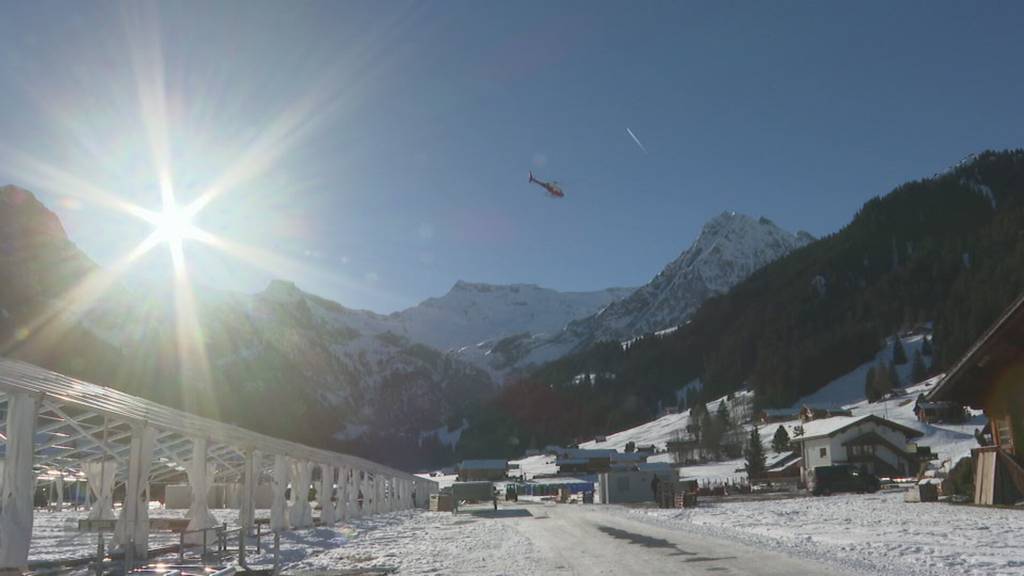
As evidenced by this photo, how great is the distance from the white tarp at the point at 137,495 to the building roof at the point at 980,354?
73.1ft

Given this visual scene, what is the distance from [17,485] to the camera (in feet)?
44.5

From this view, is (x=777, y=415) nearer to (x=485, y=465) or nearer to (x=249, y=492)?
(x=485, y=465)

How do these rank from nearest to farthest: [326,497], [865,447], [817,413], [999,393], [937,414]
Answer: [999,393] → [326,497] → [865,447] → [937,414] → [817,413]

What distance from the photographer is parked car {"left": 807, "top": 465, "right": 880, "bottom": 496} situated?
149 feet

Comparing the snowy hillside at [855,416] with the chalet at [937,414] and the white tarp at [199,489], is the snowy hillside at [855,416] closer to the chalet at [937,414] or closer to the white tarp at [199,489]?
the chalet at [937,414]

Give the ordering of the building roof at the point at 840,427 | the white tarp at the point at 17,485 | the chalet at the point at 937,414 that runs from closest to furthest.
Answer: the white tarp at the point at 17,485 → the building roof at the point at 840,427 → the chalet at the point at 937,414

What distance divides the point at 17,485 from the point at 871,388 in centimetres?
13484

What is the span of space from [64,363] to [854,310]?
201 m

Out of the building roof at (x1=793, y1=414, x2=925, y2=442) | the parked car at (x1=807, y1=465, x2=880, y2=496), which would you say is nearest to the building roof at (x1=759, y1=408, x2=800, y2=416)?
the building roof at (x1=793, y1=414, x2=925, y2=442)

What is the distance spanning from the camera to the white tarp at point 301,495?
32562mm

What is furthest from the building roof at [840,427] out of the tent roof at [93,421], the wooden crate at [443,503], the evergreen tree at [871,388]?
the tent roof at [93,421]

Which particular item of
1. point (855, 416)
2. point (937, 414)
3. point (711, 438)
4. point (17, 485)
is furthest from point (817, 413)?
point (17, 485)

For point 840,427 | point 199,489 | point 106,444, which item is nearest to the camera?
point 106,444

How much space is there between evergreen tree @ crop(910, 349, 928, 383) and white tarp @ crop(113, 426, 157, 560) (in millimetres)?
137641
